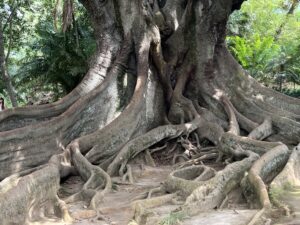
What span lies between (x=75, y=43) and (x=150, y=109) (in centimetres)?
747

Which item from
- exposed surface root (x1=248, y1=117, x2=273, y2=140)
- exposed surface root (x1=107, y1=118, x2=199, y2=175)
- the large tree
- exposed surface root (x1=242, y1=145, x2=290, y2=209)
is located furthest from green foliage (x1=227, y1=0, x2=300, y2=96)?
exposed surface root (x1=242, y1=145, x2=290, y2=209)

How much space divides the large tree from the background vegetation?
3.51 meters

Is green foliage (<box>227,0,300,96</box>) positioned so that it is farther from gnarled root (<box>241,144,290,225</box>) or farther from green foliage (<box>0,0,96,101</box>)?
gnarled root (<box>241,144,290,225</box>)

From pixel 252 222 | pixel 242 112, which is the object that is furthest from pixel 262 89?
pixel 252 222

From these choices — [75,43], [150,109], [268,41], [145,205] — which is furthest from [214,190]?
[268,41]

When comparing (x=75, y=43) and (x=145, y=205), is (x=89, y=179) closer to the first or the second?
(x=145, y=205)

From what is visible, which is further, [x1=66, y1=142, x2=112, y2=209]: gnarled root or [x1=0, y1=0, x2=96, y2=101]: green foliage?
[x1=0, y1=0, x2=96, y2=101]: green foliage

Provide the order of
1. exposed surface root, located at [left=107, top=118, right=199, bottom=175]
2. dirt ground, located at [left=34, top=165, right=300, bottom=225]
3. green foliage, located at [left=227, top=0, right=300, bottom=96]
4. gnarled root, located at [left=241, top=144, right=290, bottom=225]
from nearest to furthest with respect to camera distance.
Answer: dirt ground, located at [left=34, top=165, right=300, bottom=225], gnarled root, located at [left=241, top=144, right=290, bottom=225], exposed surface root, located at [left=107, top=118, right=199, bottom=175], green foliage, located at [left=227, top=0, right=300, bottom=96]

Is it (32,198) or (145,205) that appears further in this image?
(32,198)

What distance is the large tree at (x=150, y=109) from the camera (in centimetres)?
683

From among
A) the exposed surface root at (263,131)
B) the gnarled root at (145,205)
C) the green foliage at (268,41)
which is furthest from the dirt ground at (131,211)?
the green foliage at (268,41)

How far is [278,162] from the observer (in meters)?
6.14

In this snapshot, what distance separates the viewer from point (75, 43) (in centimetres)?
1550

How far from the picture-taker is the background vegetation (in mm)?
15383
